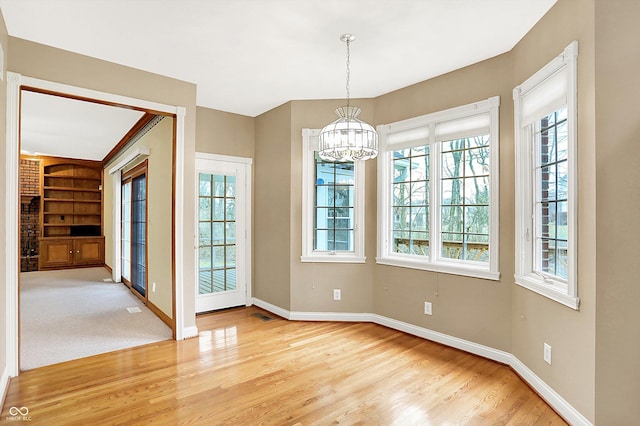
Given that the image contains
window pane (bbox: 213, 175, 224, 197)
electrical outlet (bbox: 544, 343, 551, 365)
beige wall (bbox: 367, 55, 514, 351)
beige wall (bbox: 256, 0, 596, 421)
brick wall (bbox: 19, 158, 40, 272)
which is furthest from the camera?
brick wall (bbox: 19, 158, 40, 272)

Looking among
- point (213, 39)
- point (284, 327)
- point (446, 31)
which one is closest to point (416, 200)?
point (446, 31)

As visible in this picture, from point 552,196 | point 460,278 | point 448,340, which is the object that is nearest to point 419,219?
point 460,278

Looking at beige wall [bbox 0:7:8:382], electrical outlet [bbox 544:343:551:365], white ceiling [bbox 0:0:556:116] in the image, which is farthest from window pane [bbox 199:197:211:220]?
electrical outlet [bbox 544:343:551:365]

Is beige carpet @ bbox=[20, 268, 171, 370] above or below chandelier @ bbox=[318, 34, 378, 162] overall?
below

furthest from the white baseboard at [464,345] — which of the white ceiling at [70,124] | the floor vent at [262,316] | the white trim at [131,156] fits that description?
the white ceiling at [70,124]

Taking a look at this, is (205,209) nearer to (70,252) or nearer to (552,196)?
(552,196)

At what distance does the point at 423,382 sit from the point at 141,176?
4.88 m

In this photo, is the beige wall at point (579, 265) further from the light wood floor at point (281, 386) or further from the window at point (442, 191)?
the window at point (442, 191)

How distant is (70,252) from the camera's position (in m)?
8.45

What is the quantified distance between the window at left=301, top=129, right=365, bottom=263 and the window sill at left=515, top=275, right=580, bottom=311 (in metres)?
1.84

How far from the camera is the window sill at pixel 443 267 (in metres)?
3.20

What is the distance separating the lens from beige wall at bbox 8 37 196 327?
2895mm

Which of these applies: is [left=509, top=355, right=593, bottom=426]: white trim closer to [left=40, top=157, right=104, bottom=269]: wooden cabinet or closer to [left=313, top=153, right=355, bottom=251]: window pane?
[left=313, top=153, right=355, bottom=251]: window pane

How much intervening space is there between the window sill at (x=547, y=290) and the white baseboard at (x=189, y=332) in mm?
3198
